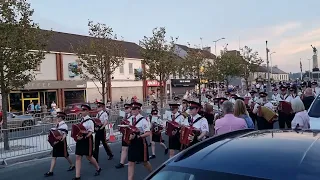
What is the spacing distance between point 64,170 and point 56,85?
27.3 meters

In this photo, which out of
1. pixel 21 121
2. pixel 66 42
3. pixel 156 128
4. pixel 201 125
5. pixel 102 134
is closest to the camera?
pixel 201 125

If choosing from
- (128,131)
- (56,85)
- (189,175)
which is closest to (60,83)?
(56,85)

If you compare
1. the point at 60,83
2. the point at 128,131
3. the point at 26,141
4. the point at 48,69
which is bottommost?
the point at 26,141

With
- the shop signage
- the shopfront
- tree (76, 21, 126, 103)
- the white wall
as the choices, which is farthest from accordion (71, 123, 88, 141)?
the white wall

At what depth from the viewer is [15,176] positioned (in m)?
9.29

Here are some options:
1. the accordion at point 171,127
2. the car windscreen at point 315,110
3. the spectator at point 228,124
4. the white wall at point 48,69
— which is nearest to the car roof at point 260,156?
the spectator at point 228,124

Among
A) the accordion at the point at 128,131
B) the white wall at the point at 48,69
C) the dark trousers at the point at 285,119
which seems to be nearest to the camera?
the accordion at the point at 128,131

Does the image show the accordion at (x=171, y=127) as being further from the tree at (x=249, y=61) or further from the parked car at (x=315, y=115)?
the tree at (x=249, y=61)

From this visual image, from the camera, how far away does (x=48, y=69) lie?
116ft

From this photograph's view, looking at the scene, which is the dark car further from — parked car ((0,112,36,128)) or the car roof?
parked car ((0,112,36,128))

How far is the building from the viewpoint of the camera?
3359 cm

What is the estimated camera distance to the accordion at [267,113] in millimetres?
10500

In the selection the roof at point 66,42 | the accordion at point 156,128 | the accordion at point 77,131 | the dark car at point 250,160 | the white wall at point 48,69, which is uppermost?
the roof at point 66,42

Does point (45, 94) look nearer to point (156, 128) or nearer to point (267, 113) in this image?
point (156, 128)
